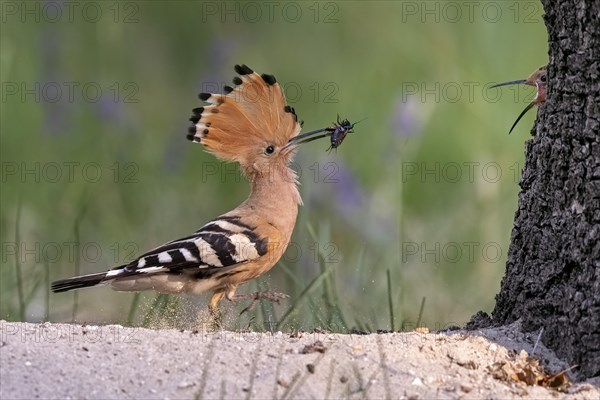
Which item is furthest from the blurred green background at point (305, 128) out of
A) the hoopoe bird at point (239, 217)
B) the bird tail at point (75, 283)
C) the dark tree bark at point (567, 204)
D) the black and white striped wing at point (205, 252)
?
the dark tree bark at point (567, 204)

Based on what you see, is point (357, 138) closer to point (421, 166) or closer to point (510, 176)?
point (421, 166)

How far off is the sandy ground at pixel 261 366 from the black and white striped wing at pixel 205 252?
876mm

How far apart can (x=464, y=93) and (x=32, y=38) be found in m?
2.61

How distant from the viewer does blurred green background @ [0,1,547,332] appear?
5945 mm

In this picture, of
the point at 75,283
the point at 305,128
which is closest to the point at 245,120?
the point at 75,283

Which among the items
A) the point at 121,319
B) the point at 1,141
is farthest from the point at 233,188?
the point at 121,319

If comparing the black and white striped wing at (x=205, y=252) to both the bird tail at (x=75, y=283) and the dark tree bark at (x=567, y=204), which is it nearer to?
the bird tail at (x=75, y=283)

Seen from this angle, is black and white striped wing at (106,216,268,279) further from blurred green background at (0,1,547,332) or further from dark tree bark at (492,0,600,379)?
dark tree bark at (492,0,600,379)

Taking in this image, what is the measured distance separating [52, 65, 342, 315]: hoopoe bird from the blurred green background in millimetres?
587

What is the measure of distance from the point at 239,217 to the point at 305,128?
2.28 metres

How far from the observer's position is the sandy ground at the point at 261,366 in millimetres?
2891

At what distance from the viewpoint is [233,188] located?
6.81 m

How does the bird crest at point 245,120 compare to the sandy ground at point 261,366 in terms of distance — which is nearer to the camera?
the sandy ground at point 261,366

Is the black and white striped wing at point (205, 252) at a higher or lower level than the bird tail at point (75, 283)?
higher
